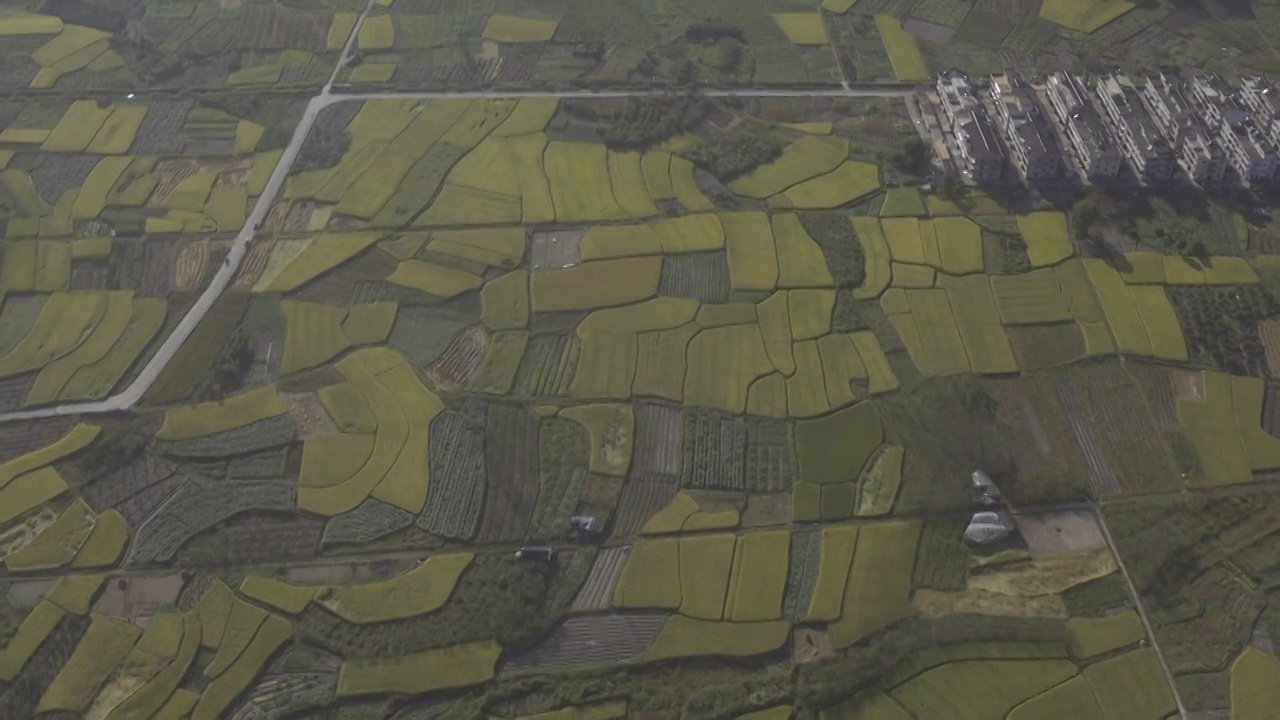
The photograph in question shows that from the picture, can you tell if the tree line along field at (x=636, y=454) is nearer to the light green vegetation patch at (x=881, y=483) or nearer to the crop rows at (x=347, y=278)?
the crop rows at (x=347, y=278)

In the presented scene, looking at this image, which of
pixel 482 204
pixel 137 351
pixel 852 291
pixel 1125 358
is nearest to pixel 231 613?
pixel 137 351

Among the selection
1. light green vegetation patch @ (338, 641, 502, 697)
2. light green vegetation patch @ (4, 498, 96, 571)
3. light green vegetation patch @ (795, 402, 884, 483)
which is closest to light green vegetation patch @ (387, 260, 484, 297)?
light green vegetation patch @ (4, 498, 96, 571)

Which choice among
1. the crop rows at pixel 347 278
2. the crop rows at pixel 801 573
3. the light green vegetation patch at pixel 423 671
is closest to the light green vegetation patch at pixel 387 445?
A: the crop rows at pixel 347 278

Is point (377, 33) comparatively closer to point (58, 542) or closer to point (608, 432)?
point (608, 432)

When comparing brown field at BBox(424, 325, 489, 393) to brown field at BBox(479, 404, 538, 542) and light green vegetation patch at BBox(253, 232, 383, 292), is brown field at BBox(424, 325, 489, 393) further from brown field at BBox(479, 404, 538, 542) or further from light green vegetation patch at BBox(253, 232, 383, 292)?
light green vegetation patch at BBox(253, 232, 383, 292)

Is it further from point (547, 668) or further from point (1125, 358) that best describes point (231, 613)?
point (1125, 358)

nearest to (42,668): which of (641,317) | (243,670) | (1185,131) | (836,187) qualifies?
(243,670)
